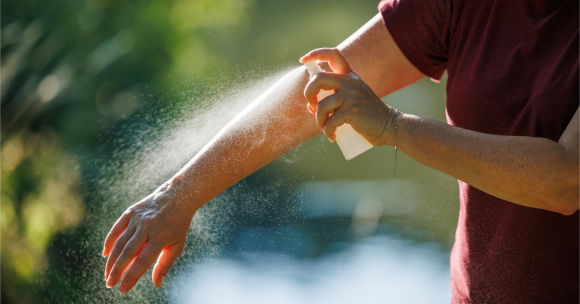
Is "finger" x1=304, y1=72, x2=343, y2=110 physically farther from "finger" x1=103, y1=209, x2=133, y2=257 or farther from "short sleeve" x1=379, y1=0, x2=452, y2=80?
"finger" x1=103, y1=209, x2=133, y2=257

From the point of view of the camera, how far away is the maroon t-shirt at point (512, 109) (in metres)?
0.93

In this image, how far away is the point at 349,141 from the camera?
3.51 ft

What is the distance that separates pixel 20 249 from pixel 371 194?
4646mm

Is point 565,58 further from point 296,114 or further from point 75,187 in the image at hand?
point 75,187

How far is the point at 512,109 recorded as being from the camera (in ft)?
3.24

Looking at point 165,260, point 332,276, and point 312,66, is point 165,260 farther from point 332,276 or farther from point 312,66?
point 332,276

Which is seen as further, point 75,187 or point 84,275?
point 75,187

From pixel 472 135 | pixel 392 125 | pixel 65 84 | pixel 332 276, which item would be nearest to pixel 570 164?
pixel 472 135

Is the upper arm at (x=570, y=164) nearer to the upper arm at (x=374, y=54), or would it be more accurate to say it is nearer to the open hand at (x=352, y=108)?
the open hand at (x=352, y=108)

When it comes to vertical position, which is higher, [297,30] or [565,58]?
[565,58]

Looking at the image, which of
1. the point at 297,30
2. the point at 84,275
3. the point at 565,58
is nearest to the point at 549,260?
the point at 565,58

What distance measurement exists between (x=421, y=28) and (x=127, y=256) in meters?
1.03

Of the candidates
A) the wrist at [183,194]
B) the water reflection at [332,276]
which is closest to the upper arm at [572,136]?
the wrist at [183,194]

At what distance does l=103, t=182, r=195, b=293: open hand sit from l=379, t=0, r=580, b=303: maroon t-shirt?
0.79 metres
